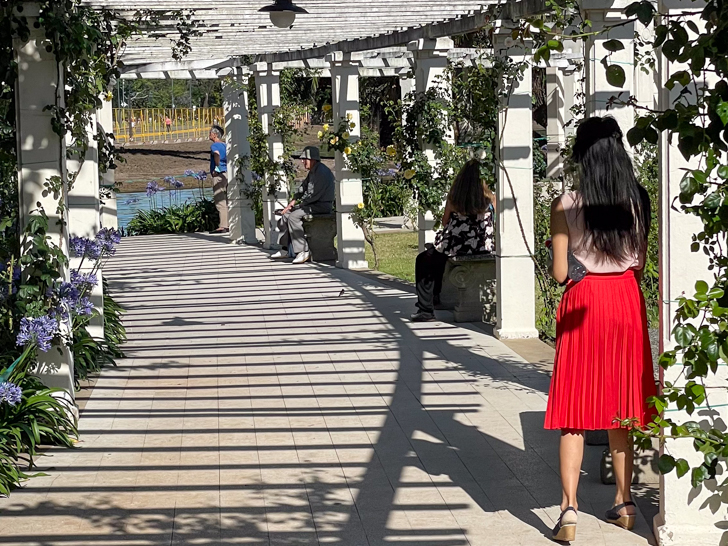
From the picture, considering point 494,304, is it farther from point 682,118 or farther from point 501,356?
point 682,118

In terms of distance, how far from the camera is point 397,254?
14562 mm

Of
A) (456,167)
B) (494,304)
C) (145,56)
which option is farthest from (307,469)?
(145,56)

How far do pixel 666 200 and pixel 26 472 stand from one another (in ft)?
11.0

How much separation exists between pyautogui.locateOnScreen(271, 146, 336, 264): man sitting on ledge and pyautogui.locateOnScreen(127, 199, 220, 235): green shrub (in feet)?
→ 15.6

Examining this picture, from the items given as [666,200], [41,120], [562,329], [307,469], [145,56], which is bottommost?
[307,469]

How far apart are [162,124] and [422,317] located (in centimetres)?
3993

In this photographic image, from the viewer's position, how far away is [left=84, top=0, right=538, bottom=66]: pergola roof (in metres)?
8.10

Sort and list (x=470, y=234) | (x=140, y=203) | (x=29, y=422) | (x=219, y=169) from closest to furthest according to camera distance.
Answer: (x=29, y=422) → (x=470, y=234) → (x=219, y=169) → (x=140, y=203)

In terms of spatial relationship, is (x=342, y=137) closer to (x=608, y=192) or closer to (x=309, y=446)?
(x=309, y=446)

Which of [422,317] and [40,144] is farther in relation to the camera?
[422,317]

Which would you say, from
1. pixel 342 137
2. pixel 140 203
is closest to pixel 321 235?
pixel 342 137

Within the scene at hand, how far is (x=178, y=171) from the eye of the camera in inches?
1369

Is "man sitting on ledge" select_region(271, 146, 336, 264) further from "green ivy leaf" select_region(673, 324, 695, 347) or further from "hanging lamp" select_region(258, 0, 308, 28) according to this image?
"green ivy leaf" select_region(673, 324, 695, 347)

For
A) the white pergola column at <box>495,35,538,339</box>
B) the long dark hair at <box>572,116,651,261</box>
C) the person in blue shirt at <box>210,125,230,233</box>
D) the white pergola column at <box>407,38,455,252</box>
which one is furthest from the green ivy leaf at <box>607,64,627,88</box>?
the person in blue shirt at <box>210,125,230,233</box>
